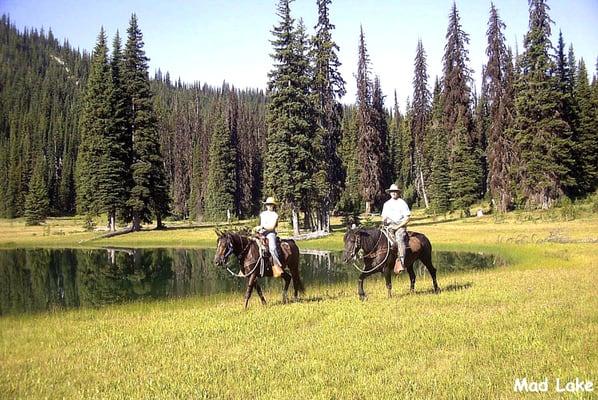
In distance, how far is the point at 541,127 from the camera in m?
47.2

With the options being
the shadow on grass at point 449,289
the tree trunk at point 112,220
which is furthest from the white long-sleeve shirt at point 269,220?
the tree trunk at point 112,220

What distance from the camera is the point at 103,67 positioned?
54531mm

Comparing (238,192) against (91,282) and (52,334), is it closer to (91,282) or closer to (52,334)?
(91,282)

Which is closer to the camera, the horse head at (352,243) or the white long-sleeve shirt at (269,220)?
the horse head at (352,243)

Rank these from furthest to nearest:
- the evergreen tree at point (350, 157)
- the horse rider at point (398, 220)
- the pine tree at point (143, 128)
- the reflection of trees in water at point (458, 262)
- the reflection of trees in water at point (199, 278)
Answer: the evergreen tree at point (350, 157)
the pine tree at point (143, 128)
the reflection of trees in water at point (458, 262)
the reflection of trees in water at point (199, 278)
the horse rider at point (398, 220)

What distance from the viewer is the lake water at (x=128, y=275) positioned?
2038cm

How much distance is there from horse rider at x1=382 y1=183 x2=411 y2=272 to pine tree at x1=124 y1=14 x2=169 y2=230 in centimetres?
4170

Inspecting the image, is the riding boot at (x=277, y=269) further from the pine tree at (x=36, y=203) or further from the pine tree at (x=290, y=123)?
the pine tree at (x=36, y=203)

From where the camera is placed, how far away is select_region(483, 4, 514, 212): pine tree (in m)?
50.7

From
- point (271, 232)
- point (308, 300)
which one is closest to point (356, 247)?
point (308, 300)

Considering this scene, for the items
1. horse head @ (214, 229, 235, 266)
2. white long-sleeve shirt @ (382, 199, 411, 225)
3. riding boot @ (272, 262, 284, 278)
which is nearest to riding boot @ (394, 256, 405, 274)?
white long-sleeve shirt @ (382, 199, 411, 225)

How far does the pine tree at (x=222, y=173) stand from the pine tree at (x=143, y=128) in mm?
20608

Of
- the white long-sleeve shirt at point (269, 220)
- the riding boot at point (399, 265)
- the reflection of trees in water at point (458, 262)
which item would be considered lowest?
the reflection of trees in water at point (458, 262)

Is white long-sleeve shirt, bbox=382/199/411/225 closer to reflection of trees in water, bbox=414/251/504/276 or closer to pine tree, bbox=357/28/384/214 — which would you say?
reflection of trees in water, bbox=414/251/504/276
